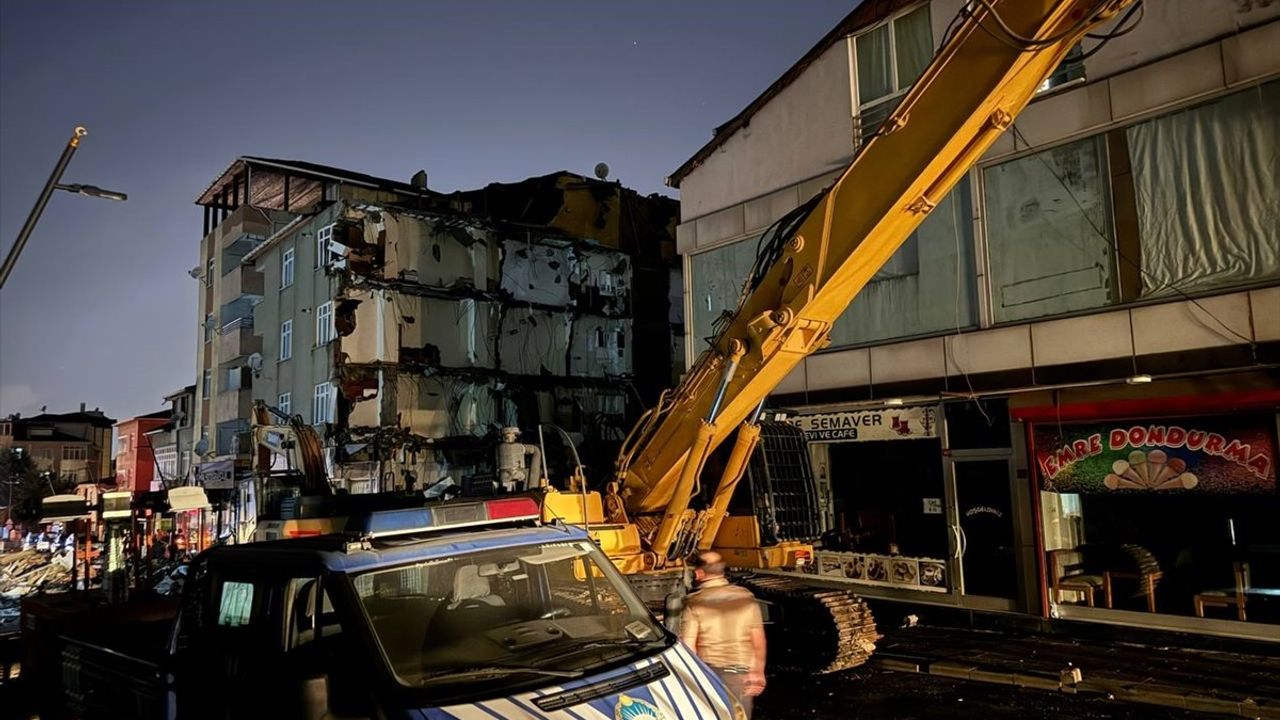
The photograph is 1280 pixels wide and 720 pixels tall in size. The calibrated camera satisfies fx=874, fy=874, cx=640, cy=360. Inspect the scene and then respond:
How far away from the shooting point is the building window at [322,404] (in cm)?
2823

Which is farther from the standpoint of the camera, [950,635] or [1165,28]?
[950,635]

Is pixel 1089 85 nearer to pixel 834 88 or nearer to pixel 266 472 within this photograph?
pixel 834 88

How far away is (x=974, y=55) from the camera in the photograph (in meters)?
8.15

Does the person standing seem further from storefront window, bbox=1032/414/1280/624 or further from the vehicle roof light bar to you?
storefront window, bbox=1032/414/1280/624

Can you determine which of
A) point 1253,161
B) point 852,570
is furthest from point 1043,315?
point 852,570

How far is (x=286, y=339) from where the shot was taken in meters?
32.6

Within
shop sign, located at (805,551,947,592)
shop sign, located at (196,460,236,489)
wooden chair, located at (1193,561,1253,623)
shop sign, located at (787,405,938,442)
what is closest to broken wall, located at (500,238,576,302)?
shop sign, located at (196,460,236,489)

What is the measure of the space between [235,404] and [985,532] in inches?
1257

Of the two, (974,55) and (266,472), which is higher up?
(974,55)

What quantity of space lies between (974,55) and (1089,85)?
20.7ft

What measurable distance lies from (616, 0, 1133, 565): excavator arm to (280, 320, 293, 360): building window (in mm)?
24737

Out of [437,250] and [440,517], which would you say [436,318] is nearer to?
[437,250]

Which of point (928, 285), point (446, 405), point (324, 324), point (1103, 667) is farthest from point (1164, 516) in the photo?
point (324, 324)

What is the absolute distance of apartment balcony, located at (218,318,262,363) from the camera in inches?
1400
